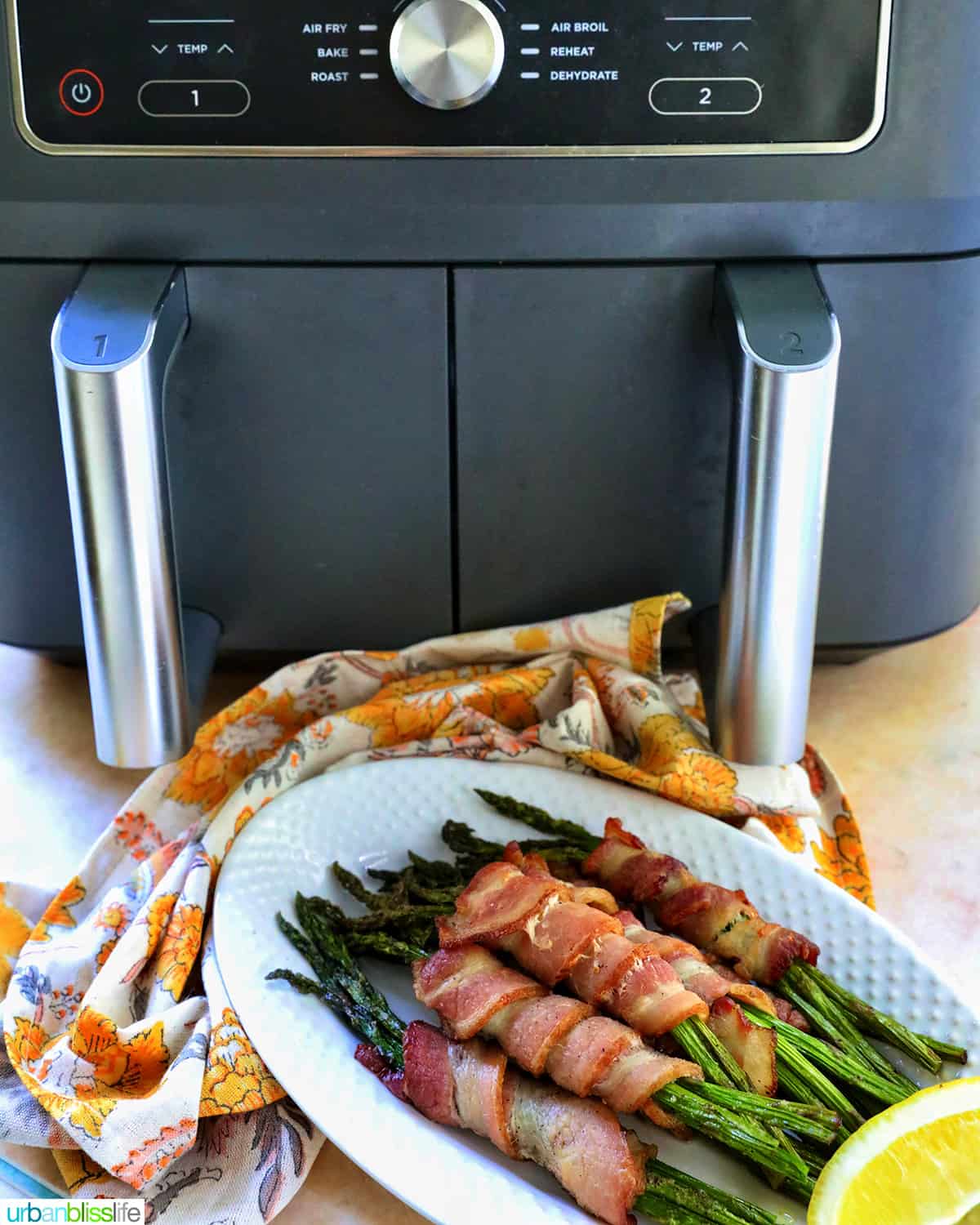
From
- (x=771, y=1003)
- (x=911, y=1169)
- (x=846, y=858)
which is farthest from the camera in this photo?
(x=846, y=858)

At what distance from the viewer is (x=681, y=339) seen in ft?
2.39

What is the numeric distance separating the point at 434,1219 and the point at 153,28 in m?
0.54

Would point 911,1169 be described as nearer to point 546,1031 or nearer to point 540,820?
point 546,1031

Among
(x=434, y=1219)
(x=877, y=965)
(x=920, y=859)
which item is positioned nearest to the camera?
(x=434, y=1219)

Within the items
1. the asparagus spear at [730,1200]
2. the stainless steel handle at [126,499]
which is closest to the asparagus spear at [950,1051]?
the asparagus spear at [730,1200]

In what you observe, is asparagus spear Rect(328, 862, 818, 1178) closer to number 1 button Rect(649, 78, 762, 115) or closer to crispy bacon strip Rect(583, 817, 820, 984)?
crispy bacon strip Rect(583, 817, 820, 984)

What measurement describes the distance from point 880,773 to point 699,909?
0.68 ft

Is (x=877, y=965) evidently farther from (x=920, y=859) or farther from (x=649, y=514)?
(x=649, y=514)

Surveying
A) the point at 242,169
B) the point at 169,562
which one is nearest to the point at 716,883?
the point at 169,562

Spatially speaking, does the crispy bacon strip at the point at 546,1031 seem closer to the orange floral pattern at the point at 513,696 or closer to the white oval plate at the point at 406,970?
the white oval plate at the point at 406,970

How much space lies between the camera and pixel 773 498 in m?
0.67

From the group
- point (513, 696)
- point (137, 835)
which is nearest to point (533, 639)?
point (513, 696)

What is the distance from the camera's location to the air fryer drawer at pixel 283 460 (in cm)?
72

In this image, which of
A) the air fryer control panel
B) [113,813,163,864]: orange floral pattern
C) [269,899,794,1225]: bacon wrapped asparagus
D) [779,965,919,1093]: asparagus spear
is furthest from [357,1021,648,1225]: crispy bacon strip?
the air fryer control panel
